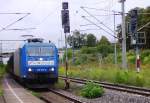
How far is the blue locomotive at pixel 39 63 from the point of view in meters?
31.4

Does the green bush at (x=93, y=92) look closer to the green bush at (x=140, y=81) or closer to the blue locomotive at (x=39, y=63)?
the blue locomotive at (x=39, y=63)

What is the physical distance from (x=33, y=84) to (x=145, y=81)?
8.38 meters

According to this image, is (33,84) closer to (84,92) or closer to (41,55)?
(41,55)

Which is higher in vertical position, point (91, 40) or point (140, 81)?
point (91, 40)

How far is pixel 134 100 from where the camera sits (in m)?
20.8

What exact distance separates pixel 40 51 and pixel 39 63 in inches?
39.5

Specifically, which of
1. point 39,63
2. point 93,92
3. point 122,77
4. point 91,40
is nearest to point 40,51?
point 39,63

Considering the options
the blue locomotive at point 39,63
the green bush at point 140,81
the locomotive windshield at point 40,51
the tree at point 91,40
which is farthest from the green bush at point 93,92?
the tree at point 91,40

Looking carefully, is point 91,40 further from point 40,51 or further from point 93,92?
point 93,92

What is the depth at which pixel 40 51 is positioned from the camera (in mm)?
32000

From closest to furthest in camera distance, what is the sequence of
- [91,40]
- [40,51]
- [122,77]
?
[40,51] → [122,77] → [91,40]

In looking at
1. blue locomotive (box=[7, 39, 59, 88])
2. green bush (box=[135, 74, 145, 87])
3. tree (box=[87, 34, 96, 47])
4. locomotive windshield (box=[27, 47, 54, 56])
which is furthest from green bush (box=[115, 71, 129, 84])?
tree (box=[87, 34, 96, 47])

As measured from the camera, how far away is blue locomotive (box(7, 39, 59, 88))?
31.4 meters

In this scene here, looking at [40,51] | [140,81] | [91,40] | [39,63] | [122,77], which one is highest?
[91,40]
